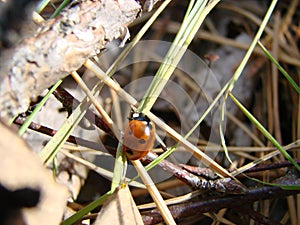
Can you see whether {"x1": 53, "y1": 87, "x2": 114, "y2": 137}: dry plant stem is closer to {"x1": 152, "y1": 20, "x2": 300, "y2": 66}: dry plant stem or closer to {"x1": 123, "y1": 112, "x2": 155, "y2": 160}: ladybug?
{"x1": 123, "y1": 112, "x2": 155, "y2": 160}: ladybug

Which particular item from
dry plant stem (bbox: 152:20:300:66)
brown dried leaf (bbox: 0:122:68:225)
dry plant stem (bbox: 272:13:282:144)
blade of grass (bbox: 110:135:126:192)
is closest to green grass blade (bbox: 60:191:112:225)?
blade of grass (bbox: 110:135:126:192)

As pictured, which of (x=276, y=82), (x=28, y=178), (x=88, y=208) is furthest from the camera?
(x=276, y=82)

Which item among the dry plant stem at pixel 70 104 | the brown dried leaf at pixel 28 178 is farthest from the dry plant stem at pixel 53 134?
the brown dried leaf at pixel 28 178

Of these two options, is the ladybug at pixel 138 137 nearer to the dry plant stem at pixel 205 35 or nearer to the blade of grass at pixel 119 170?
the blade of grass at pixel 119 170

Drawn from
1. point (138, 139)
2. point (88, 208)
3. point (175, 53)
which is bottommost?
point (88, 208)

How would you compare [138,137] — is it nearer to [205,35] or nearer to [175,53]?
[175,53]

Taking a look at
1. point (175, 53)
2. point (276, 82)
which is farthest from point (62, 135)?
point (276, 82)

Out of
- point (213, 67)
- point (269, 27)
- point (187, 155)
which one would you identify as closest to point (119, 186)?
point (187, 155)

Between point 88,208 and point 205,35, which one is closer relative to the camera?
point 88,208
